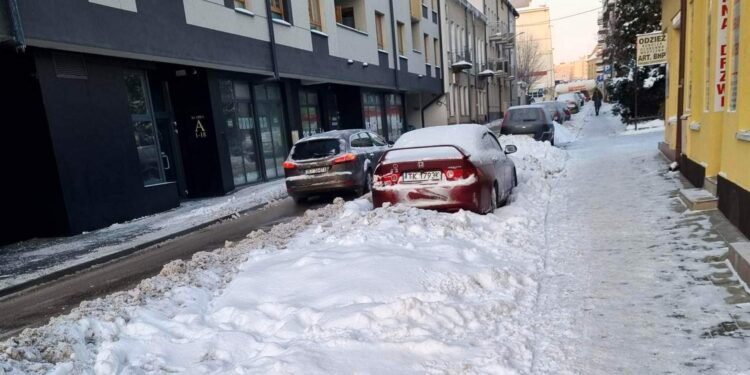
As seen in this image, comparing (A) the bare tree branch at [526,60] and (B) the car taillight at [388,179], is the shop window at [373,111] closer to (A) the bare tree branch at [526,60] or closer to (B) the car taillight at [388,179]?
(B) the car taillight at [388,179]

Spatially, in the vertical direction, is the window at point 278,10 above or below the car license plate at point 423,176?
above

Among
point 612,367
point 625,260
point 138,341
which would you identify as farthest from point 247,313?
point 625,260

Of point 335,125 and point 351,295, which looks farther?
point 335,125

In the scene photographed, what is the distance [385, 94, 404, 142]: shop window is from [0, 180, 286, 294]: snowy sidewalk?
1555 cm

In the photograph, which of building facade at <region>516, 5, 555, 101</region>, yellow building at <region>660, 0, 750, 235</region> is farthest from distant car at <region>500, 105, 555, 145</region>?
building facade at <region>516, 5, 555, 101</region>

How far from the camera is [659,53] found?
1207 cm

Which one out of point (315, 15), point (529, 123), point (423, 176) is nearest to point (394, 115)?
point (315, 15)

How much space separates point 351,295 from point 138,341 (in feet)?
5.58

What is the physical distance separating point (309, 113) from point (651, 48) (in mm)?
11857

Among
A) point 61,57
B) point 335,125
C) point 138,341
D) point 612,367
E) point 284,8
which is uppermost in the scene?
point 284,8

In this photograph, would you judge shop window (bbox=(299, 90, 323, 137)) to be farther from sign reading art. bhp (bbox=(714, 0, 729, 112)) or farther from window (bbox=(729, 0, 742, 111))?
window (bbox=(729, 0, 742, 111))

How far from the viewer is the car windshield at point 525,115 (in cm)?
1706

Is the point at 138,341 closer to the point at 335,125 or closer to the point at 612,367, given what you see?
the point at 612,367

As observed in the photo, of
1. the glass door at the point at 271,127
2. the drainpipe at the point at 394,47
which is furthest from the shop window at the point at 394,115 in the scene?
the glass door at the point at 271,127
